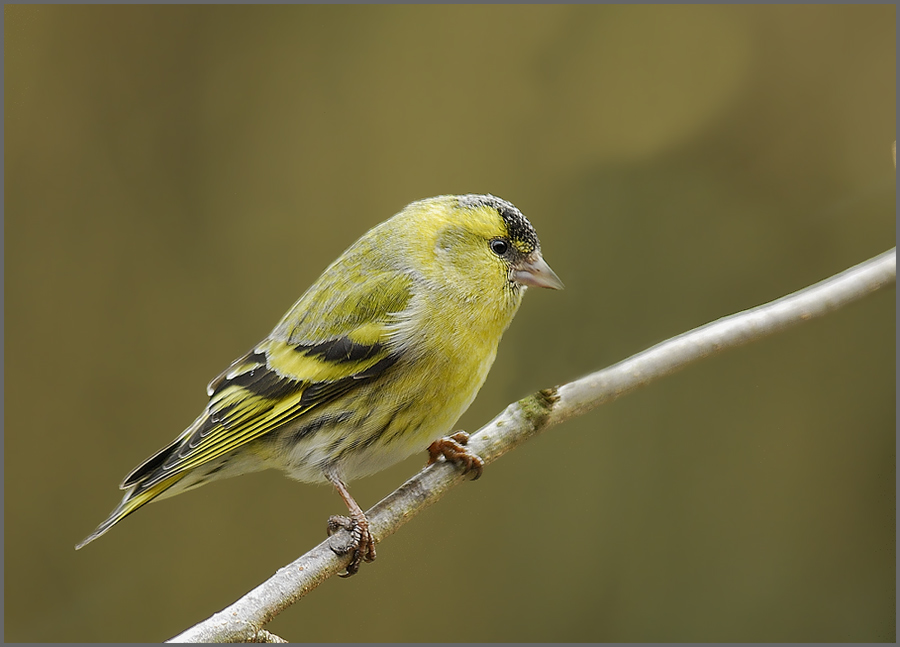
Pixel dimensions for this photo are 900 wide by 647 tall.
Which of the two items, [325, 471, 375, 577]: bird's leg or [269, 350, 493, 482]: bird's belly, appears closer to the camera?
[325, 471, 375, 577]: bird's leg

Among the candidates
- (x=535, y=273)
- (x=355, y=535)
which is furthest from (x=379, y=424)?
(x=535, y=273)

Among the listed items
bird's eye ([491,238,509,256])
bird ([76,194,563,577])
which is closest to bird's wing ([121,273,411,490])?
bird ([76,194,563,577])

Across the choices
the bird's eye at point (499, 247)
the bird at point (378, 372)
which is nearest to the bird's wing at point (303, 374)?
the bird at point (378, 372)

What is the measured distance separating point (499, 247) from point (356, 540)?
0.67 meters

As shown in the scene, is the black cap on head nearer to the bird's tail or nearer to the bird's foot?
the bird's foot

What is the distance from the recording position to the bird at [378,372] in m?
1.52

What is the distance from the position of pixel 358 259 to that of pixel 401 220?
0.14 meters

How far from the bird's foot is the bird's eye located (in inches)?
24.1

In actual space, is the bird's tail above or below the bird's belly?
above

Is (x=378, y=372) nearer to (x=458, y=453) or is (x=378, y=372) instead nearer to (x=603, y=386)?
(x=458, y=453)

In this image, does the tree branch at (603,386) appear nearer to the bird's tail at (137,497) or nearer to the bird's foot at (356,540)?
the bird's foot at (356,540)

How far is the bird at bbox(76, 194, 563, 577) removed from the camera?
4.98ft

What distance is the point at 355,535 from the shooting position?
1405 millimetres

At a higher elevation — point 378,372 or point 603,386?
point 378,372
